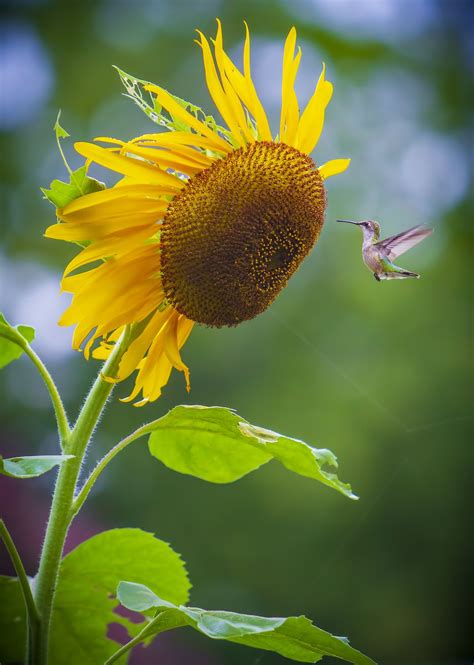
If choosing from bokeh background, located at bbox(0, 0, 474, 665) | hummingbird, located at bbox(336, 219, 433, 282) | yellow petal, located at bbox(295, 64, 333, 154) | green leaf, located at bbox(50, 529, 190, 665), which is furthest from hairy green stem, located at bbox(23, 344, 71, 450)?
bokeh background, located at bbox(0, 0, 474, 665)

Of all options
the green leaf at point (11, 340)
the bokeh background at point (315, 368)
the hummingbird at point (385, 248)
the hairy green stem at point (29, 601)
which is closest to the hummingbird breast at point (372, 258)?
the hummingbird at point (385, 248)

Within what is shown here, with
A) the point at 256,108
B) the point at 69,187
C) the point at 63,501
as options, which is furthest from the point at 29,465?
the point at 256,108

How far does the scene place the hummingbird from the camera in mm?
785

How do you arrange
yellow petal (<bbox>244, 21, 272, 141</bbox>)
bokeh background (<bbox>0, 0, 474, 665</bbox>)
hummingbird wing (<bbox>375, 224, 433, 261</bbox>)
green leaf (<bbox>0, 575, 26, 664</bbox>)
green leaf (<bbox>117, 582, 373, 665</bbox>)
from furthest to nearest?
bokeh background (<bbox>0, 0, 474, 665</bbox>), hummingbird wing (<bbox>375, 224, 433, 261</bbox>), green leaf (<bbox>0, 575, 26, 664</bbox>), yellow petal (<bbox>244, 21, 272, 141</bbox>), green leaf (<bbox>117, 582, 373, 665</bbox>)

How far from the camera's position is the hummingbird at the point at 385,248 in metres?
0.78

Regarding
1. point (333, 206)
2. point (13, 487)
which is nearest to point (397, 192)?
point (333, 206)

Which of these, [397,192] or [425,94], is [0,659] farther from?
[425,94]

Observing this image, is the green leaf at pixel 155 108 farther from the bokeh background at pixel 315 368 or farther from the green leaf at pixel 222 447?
the bokeh background at pixel 315 368

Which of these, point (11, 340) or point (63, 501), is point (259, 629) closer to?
point (63, 501)

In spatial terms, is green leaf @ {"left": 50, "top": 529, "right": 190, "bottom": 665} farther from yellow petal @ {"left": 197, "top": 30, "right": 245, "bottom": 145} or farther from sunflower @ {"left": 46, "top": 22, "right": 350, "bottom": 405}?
yellow petal @ {"left": 197, "top": 30, "right": 245, "bottom": 145}

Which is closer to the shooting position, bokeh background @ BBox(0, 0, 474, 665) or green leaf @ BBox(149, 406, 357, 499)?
green leaf @ BBox(149, 406, 357, 499)

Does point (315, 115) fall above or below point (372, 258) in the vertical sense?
above

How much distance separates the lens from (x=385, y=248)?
806 millimetres

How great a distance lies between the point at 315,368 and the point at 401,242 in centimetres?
289
